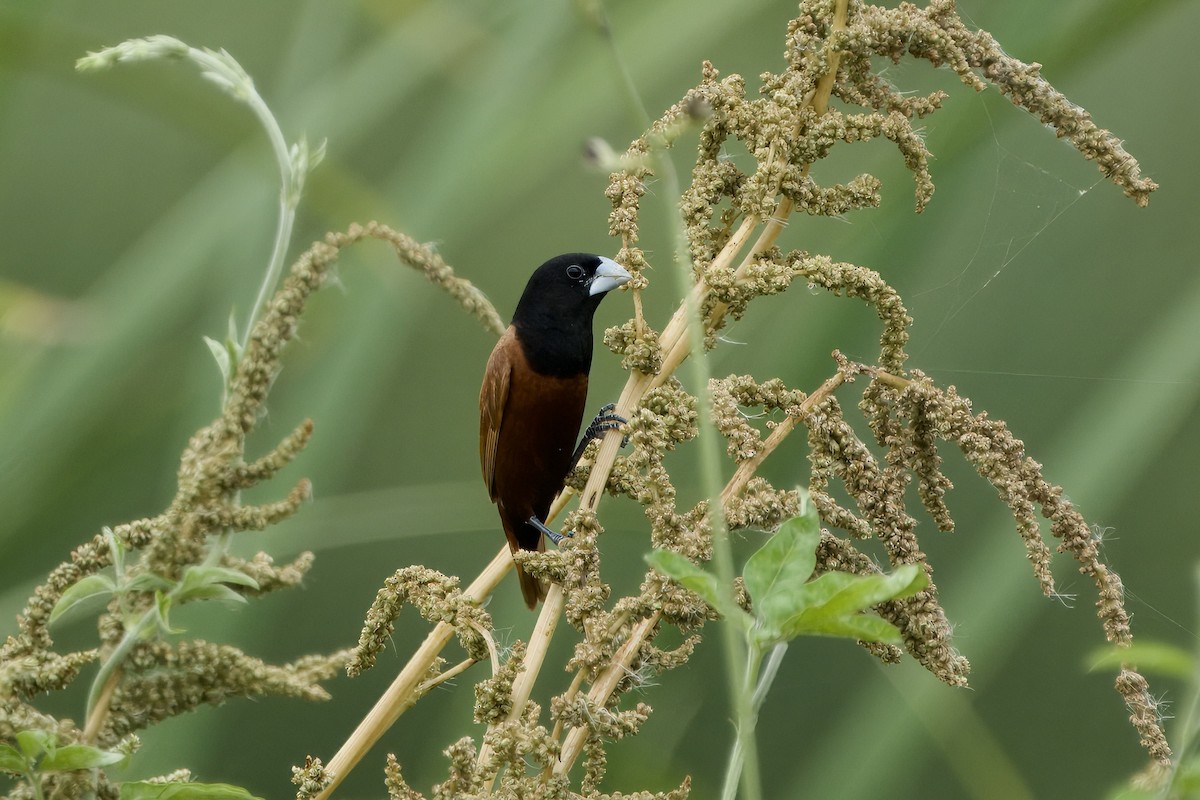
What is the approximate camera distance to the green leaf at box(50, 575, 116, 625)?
0.53 meters

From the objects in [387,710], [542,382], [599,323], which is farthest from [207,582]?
[599,323]

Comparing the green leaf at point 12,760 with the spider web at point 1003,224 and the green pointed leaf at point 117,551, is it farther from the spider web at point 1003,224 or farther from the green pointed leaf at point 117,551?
the spider web at point 1003,224

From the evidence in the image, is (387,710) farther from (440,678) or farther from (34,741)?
(34,741)

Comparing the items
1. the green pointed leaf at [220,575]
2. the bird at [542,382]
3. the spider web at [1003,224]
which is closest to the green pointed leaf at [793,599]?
the green pointed leaf at [220,575]

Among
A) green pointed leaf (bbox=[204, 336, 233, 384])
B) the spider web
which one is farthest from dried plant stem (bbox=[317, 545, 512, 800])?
the spider web

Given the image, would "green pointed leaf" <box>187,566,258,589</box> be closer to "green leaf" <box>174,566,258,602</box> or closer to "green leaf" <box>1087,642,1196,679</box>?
"green leaf" <box>174,566,258,602</box>

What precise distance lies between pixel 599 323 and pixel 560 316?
140 cm

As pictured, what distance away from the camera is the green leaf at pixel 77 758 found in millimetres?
493

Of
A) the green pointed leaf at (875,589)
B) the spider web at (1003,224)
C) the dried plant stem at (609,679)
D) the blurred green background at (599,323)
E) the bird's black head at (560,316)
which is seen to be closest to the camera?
the green pointed leaf at (875,589)

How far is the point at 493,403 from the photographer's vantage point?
2.09 m

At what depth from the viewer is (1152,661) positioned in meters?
0.52

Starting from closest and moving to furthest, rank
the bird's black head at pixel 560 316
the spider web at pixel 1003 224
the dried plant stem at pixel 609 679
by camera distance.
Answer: the dried plant stem at pixel 609 679, the spider web at pixel 1003 224, the bird's black head at pixel 560 316

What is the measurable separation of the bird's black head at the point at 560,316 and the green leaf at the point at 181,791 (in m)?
1.47

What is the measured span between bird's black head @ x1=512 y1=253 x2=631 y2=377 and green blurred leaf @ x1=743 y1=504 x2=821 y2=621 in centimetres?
144
